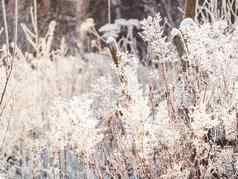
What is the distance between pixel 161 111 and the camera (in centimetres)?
180

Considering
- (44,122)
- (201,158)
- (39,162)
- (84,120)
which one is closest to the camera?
(84,120)

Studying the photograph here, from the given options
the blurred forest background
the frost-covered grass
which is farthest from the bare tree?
the blurred forest background

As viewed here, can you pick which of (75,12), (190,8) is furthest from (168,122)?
(75,12)

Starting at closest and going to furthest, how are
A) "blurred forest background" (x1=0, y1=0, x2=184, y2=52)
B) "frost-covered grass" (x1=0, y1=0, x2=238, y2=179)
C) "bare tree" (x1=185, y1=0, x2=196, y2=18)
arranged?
"frost-covered grass" (x1=0, y1=0, x2=238, y2=179) → "bare tree" (x1=185, y1=0, x2=196, y2=18) → "blurred forest background" (x1=0, y1=0, x2=184, y2=52)

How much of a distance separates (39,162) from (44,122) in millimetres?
629

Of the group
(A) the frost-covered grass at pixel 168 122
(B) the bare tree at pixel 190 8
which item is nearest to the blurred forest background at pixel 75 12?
(B) the bare tree at pixel 190 8

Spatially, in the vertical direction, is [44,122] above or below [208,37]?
below

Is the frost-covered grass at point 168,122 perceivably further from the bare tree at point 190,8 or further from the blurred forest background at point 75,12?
the blurred forest background at point 75,12

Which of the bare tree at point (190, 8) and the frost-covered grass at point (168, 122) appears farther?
the bare tree at point (190, 8)

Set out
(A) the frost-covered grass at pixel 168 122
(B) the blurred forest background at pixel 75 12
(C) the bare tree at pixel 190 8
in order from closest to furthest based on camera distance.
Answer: (A) the frost-covered grass at pixel 168 122, (C) the bare tree at pixel 190 8, (B) the blurred forest background at pixel 75 12

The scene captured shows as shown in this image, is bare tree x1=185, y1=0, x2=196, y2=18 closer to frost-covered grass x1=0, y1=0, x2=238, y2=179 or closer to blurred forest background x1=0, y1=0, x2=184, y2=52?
frost-covered grass x1=0, y1=0, x2=238, y2=179

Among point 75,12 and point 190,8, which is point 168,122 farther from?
point 75,12

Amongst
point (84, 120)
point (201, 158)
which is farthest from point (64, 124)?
point (201, 158)

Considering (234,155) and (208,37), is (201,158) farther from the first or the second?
(208,37)
